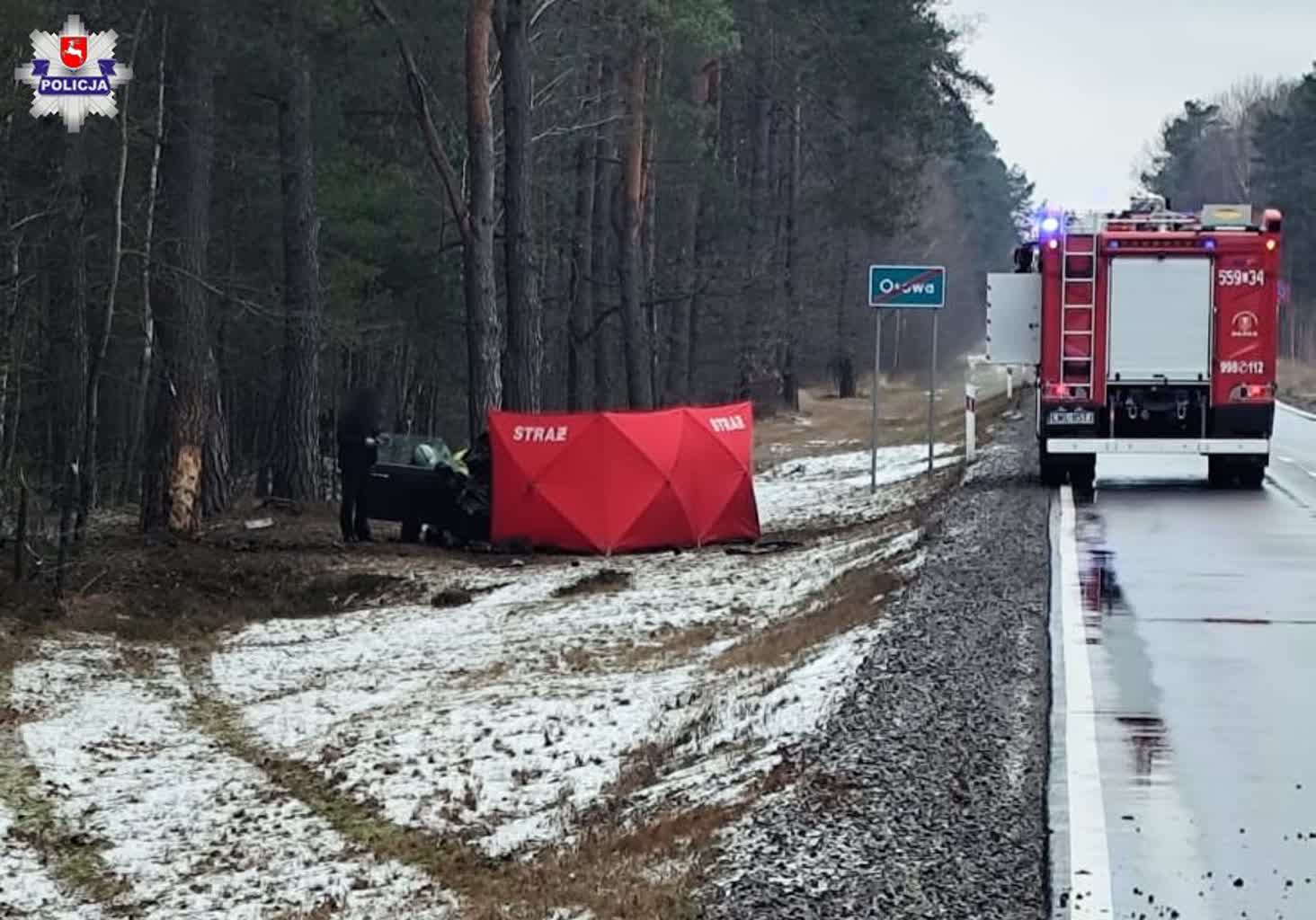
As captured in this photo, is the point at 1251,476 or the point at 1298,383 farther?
the point at 1298,383

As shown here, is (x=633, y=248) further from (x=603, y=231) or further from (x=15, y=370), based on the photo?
(x=15, y=370)

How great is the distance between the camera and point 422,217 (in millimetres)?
38812

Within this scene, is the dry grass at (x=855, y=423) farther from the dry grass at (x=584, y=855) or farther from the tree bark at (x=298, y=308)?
the dry grass at (x=584, y=855)

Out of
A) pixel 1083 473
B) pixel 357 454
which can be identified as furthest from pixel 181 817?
pixel 1083 473

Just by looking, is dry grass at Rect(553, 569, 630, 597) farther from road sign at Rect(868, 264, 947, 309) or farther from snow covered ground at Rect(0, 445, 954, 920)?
road sign at Rect(868, 264, 947, 309)

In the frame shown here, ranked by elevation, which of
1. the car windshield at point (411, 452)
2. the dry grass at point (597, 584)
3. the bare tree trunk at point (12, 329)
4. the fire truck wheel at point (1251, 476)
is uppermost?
the bare tree trunk at point (12, 329)

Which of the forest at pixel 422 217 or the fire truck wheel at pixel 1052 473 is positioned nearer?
the fire truck wheel at pixel 1052 473

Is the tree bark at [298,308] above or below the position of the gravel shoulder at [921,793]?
above

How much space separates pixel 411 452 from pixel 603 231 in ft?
103

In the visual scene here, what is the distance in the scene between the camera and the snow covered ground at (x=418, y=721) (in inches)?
373

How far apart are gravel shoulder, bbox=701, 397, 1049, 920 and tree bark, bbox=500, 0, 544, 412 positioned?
56.3 ft

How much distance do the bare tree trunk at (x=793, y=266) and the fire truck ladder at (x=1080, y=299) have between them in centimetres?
3648

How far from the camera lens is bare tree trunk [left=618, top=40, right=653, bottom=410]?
43.9 m

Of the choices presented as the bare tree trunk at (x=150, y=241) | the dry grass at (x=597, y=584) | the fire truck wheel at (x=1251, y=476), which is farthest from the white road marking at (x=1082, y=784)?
the bare tree trunk at (x=150, y=241)
